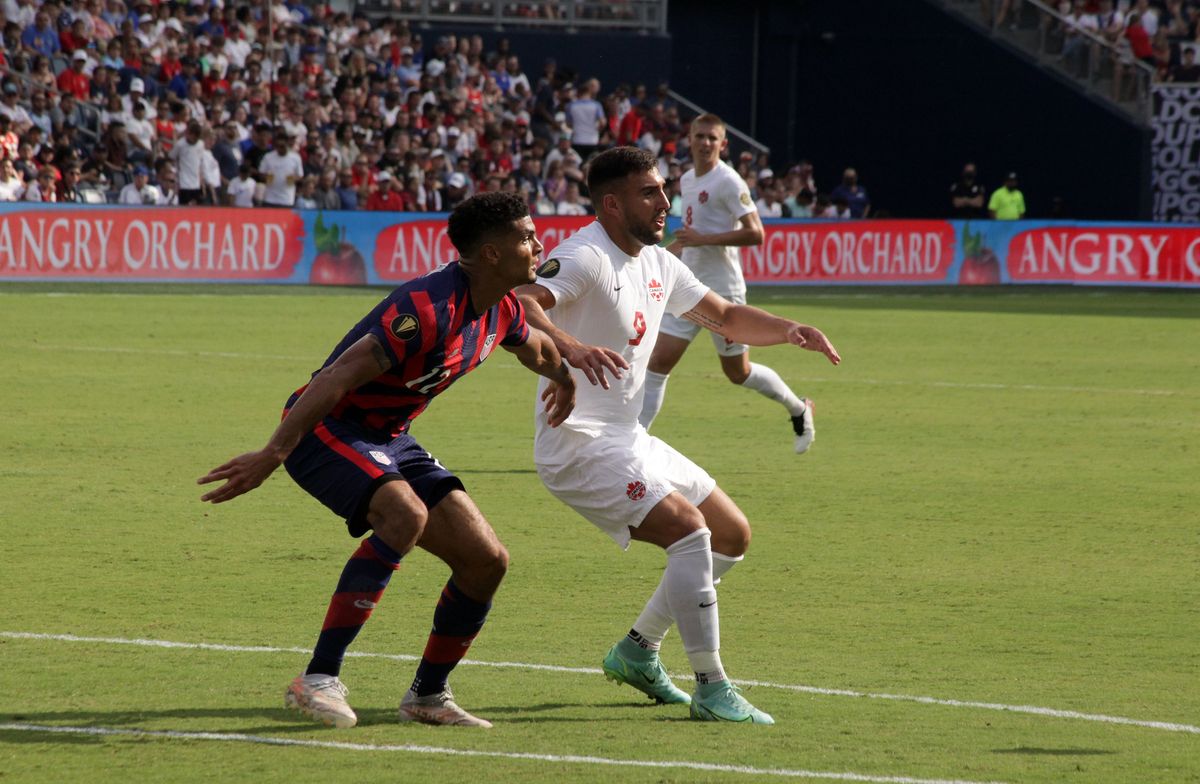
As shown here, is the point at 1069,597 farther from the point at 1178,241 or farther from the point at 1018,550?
the point at 1178,241

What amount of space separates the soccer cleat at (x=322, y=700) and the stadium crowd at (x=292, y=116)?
65.8 feet

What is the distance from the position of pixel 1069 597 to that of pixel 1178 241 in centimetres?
2475

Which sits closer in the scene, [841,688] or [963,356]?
[841,688]

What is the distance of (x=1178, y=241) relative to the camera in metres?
31.4

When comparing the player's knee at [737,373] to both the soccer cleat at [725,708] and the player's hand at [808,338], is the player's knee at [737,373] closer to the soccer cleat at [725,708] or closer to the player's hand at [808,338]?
the player's hand at [808,338]

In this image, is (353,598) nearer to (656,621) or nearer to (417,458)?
(417,458)

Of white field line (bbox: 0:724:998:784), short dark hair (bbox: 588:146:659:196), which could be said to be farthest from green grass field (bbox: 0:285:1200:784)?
short dark hair (bbox: 588:146:659:196)

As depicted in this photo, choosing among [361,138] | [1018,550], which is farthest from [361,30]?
[1018,550]

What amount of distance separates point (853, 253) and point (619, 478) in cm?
2449

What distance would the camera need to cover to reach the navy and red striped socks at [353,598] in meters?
5.95

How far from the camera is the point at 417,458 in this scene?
6.12 meters

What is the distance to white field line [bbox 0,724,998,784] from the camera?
532cm

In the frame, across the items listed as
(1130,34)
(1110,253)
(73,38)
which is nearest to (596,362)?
(73,38)

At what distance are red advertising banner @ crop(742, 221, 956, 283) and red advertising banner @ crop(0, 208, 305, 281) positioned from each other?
25.7 ft
